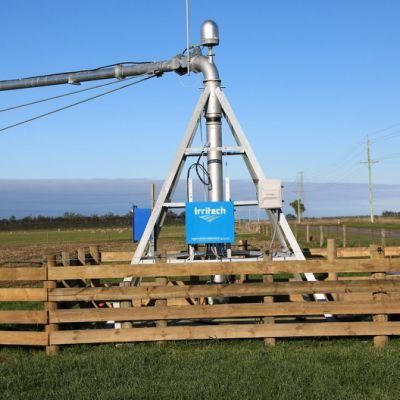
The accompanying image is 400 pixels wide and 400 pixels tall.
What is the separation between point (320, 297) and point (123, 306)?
333 centimetres

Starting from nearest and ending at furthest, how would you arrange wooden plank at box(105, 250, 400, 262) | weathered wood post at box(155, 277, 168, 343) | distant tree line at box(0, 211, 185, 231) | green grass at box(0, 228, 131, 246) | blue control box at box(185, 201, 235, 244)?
1. weathered wood post at box(155, 277, 168, 343)
2. blue control box at box(185, 201, 235, 244)
3. wooden plank at box(105, 250, 400, 262)
4. green grass at box(0, 228, 131, 246)
5. distant tree line at box(0, 211, 185, 231)

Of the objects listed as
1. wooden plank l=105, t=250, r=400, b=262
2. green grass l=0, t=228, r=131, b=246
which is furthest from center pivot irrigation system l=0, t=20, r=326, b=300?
green grass l=0, t=228, r=131, b=246

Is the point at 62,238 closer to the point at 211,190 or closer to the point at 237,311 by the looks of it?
the point at 211,190

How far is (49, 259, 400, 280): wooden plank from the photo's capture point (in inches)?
329

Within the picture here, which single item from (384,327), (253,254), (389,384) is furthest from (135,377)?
(253,254)

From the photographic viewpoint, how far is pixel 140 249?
1080 cm

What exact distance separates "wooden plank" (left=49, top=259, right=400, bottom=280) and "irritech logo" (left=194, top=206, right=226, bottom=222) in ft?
7.61

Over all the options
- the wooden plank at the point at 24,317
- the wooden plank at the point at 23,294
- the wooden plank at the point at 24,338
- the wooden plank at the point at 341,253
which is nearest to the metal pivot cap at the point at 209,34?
the wooden plank at the point at 341,253

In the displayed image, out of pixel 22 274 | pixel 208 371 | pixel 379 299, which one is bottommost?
pixel 208 371

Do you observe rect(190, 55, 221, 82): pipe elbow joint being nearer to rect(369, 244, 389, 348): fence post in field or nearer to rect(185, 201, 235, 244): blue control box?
rect(185, 201, 235, 244): blue control box

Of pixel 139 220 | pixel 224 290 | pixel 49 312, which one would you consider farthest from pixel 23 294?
pixel 139 220

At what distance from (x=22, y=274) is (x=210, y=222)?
351 centimetres

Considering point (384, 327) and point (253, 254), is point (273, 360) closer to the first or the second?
point (384, 327)

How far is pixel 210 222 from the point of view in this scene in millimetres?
10703
